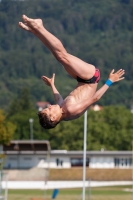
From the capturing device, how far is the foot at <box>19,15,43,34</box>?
11.3m

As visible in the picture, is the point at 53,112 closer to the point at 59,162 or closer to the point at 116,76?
the point at 116,76

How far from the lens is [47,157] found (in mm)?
81562

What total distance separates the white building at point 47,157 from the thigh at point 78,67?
210 ft

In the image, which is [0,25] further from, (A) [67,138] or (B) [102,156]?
(A) [67,138]

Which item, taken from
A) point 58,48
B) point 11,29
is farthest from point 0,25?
point 58,48

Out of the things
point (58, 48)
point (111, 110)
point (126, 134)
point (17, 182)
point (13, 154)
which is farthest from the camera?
point (111, 110)

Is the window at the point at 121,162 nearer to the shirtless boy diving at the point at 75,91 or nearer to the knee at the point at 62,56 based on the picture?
the shirtless boy diving at the point at 75,91

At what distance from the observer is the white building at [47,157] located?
7991 centimetres

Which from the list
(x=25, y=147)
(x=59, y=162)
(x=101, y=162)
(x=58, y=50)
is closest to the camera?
(x=58, y=50)

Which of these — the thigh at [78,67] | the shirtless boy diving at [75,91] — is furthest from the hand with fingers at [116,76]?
the thigh at [78,67]

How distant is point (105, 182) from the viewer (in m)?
78.8

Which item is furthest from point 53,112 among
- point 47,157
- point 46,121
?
point 47,157

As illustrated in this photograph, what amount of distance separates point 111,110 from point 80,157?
1016 inches

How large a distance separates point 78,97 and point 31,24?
1488 millimetres
